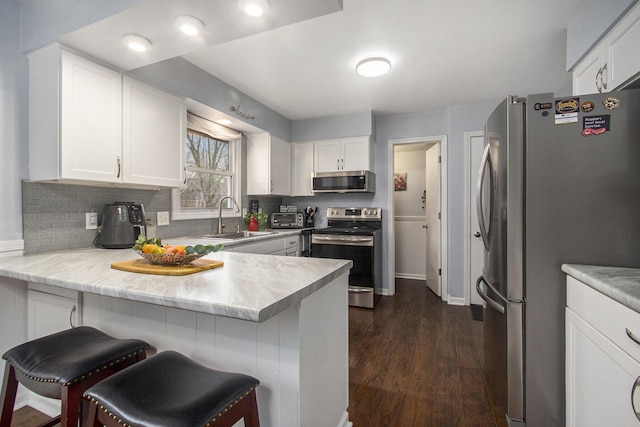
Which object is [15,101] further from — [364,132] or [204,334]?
[364,132]

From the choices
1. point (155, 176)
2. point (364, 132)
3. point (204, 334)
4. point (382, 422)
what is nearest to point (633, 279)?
point (382, 422)

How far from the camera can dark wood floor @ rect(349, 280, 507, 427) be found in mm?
1626

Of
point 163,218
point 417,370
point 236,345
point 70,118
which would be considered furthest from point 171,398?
point 163,218

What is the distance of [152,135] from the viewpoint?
2.13 meters

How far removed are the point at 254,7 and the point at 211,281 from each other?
1.20 meters

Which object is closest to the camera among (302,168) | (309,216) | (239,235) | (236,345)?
(236,345)

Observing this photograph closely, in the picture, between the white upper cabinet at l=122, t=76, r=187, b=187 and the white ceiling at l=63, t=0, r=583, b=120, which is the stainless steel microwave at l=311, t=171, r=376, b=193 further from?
the white upper cabinet at l=122, t=76, r=187, b=187

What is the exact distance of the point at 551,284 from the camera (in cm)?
136

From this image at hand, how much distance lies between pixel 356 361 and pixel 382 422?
2.09ft

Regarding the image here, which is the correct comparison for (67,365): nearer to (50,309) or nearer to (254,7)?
(50,309)

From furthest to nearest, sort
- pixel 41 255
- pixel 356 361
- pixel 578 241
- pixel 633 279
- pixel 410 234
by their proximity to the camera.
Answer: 1. pixel 410 234
2. pixel 356 361
3. pixel 41 255
4. pixel 578 241
5. pixel 633 279

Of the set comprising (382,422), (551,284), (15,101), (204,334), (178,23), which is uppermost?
(178,23)

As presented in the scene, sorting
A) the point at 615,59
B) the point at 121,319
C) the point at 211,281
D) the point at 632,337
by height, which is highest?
the point at 615,59

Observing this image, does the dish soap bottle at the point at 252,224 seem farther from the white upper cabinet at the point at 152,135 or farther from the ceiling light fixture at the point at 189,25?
the ceiling light fixture at the point at 189,25
